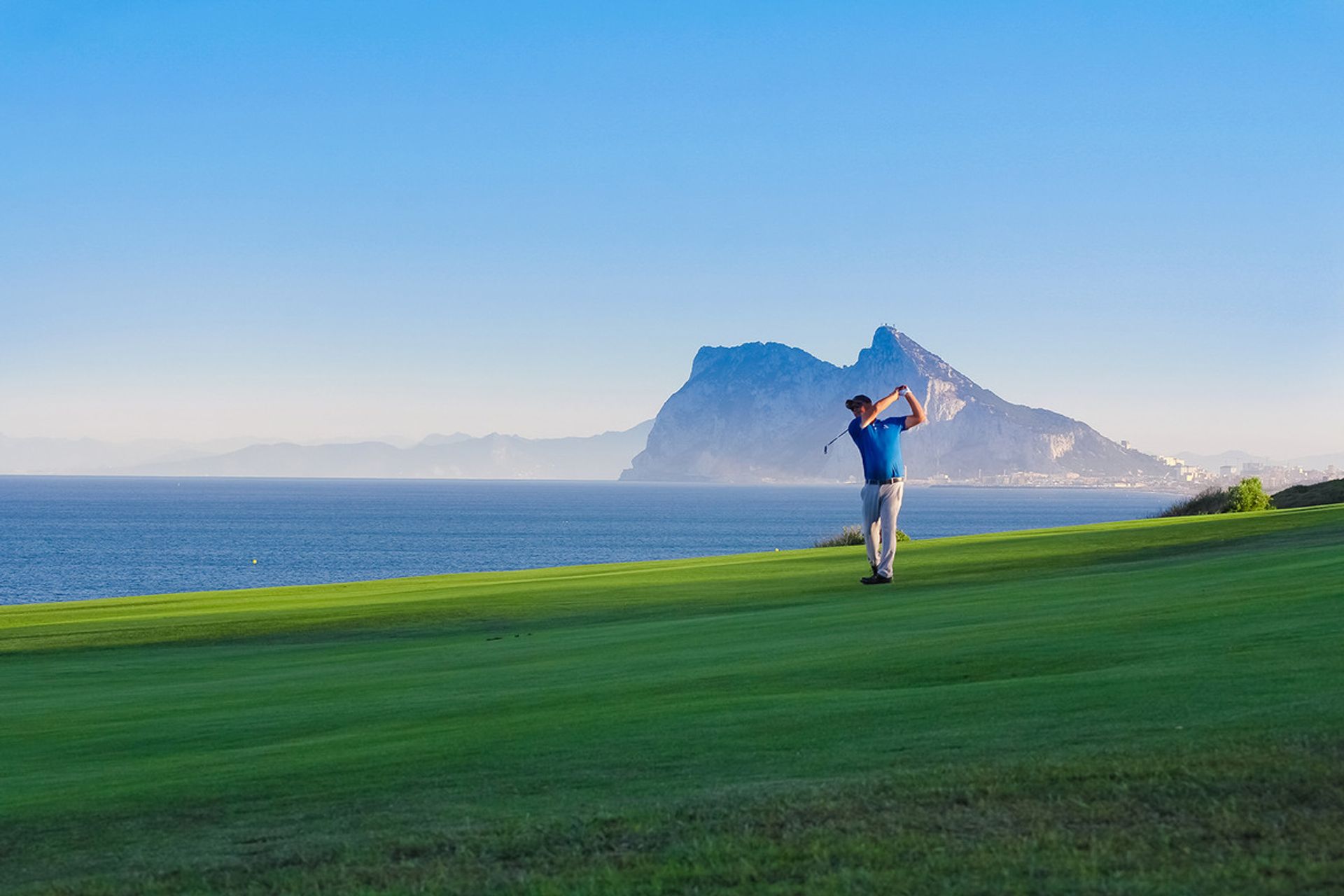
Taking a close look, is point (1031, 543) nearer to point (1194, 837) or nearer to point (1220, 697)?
point (1220, 697)

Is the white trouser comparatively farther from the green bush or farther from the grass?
the grass

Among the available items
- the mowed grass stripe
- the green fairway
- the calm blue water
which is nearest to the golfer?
the green fairway

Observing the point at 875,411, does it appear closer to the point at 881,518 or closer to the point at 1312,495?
the point at 881,518

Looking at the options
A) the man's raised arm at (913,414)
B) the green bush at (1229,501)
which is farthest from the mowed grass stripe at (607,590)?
the green bush at (1229,501)

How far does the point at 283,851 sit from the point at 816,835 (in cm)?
259

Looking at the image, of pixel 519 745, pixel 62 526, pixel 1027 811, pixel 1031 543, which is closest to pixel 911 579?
pixel 1031 543

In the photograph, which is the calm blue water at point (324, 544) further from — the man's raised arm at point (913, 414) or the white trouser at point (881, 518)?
the man's raised arm at point (913, 414)

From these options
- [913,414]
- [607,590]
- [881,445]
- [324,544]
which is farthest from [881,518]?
[324,544]

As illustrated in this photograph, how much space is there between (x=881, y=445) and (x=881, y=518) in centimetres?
151

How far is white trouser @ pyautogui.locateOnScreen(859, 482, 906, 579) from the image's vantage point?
18266 mm

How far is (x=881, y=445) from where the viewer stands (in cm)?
1791

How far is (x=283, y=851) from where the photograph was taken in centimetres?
626

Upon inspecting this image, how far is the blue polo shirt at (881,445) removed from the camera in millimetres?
17828

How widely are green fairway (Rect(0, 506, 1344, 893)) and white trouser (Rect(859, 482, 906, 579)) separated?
66.3 inches
